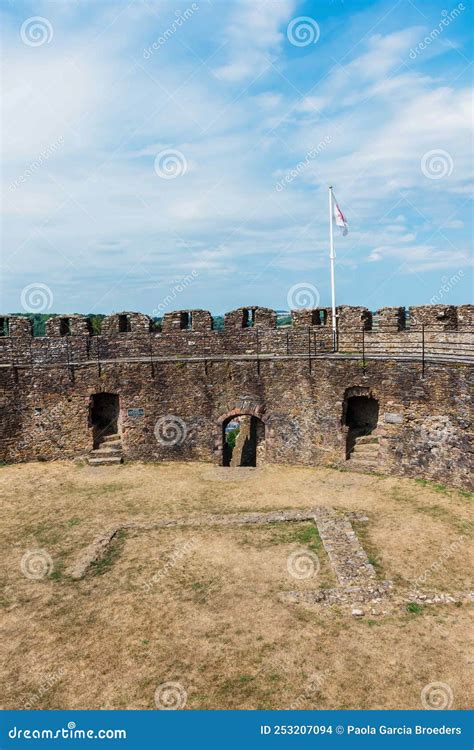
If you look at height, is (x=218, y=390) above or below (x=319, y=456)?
above

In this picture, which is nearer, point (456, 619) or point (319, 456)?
point (456, 619)

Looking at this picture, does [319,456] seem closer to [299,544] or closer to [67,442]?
[299,544]

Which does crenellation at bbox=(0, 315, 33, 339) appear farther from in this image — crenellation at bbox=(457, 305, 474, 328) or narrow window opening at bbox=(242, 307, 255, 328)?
crenellation at bbox=(457, 305, 474, 328)

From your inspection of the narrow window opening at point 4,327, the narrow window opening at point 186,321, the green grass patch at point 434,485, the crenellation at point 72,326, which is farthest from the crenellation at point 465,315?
the narrow window opening at point 4,327

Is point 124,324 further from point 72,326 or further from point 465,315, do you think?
point 465,315

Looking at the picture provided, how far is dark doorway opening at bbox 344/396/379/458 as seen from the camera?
16.7 meters

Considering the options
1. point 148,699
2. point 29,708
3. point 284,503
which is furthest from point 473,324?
point 29,708

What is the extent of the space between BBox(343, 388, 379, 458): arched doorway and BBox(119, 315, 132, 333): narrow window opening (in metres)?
8.14

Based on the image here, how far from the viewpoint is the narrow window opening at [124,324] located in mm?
18164

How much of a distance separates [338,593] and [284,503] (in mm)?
4579

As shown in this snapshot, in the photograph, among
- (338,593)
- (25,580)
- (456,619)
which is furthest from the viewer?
(25,580)

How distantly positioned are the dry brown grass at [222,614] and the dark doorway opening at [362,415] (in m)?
3.06

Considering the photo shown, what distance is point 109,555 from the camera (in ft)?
34.6

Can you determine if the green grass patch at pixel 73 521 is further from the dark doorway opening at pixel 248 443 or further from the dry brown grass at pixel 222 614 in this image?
the dark doorway opening at pixel 248 443
